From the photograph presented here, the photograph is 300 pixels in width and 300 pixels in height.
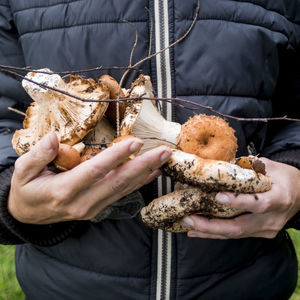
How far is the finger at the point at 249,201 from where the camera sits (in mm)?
998

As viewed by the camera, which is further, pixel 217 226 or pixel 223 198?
pixel 217 226

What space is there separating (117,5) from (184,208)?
930 mm

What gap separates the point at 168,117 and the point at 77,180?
1.82ft

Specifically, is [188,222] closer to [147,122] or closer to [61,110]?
[147,122]

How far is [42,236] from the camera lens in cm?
140

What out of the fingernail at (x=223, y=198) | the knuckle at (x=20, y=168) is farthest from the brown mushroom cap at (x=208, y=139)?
the knuckle at (x=20, y=168)

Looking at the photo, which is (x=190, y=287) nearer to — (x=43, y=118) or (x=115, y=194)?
(x=115, y=194)

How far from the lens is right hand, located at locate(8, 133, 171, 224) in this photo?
0.91 m

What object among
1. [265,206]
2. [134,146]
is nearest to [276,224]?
[265,206]

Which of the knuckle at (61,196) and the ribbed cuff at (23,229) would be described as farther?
the ribbed cuff at (23,229)

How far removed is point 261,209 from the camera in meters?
1.06

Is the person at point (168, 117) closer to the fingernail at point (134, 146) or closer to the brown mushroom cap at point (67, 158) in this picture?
the brown mushroom cap at point (67, 158)

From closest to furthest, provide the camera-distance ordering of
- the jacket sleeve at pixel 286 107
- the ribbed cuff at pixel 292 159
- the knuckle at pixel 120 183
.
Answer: the knuckle at pixel 120 183 → the ribbed cuff at pixel 292 159 → the jacket sleeve at pixel 286 107

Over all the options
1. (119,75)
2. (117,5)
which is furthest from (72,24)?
(119,75)
